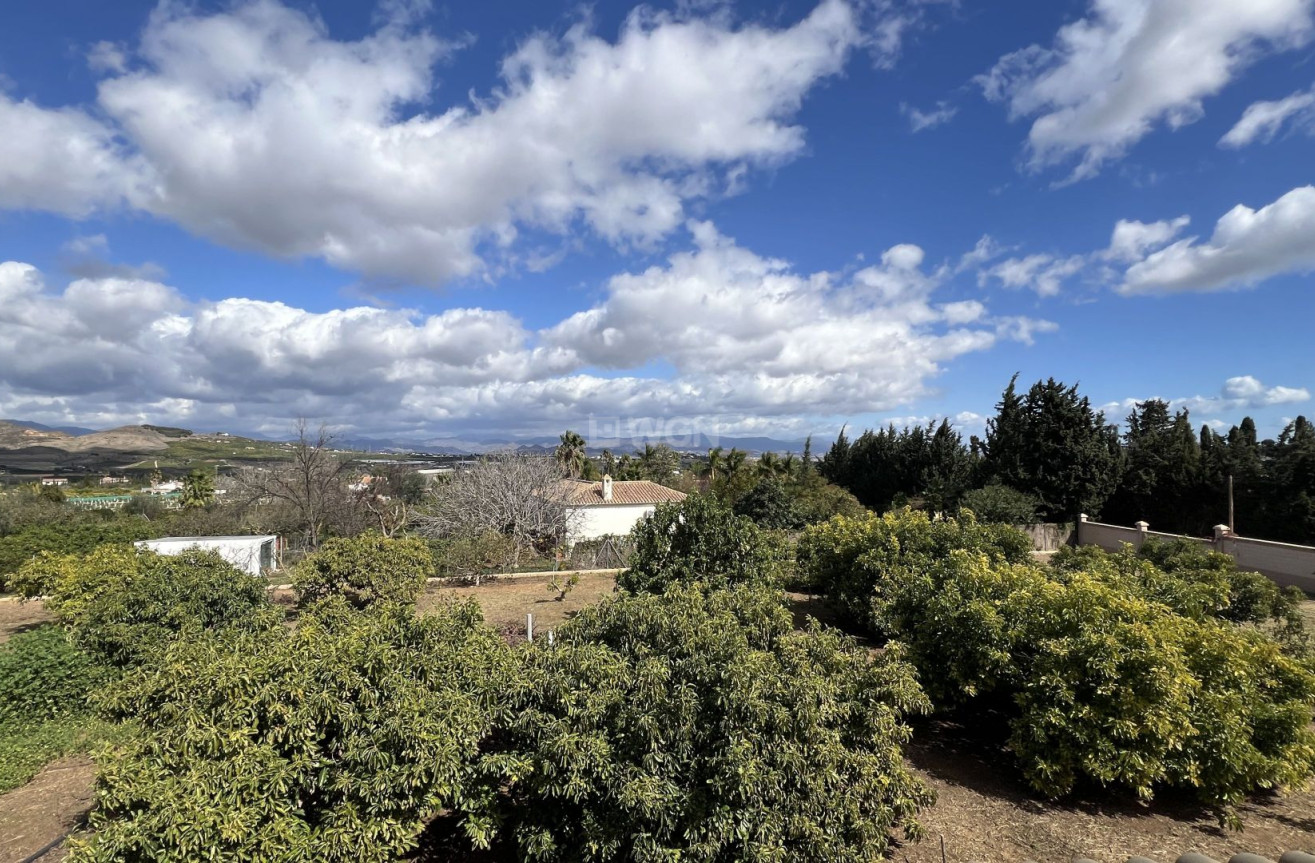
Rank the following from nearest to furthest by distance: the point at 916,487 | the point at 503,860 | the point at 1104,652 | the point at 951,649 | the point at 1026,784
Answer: the point at 503,860 < the point at 1104,652 < the point at 1026,784 < the point at 951,649 < the point at 916,487

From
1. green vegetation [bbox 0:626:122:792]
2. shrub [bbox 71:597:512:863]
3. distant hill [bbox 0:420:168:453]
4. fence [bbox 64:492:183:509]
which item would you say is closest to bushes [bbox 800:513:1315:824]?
shrub [bbox 71:597:512:863]

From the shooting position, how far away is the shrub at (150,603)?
25.6ft

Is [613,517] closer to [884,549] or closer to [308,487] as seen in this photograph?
[308,487]

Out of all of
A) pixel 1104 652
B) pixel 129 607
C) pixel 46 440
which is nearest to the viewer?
pixel 1104 652

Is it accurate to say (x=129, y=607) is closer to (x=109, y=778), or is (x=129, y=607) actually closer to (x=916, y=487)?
(x=109, y=778)

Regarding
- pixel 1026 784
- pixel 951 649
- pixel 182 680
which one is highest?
pixel 182 680

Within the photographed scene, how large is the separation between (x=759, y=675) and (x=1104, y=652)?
13.1 ft

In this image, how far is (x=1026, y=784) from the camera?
21.5 ft

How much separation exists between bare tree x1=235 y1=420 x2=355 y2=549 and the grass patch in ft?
52.4

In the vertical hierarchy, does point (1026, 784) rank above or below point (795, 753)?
below

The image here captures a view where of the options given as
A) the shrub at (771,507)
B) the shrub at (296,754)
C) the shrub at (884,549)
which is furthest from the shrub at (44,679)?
the shrub at (771,507)

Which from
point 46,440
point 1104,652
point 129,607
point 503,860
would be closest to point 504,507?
point 129,607

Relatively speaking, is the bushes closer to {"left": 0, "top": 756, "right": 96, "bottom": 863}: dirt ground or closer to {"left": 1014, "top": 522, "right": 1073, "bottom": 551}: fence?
{"left": 0, "top": 756, "right": 96, "bottom": 863}: dirt ground

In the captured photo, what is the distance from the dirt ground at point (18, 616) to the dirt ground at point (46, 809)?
8.30m
